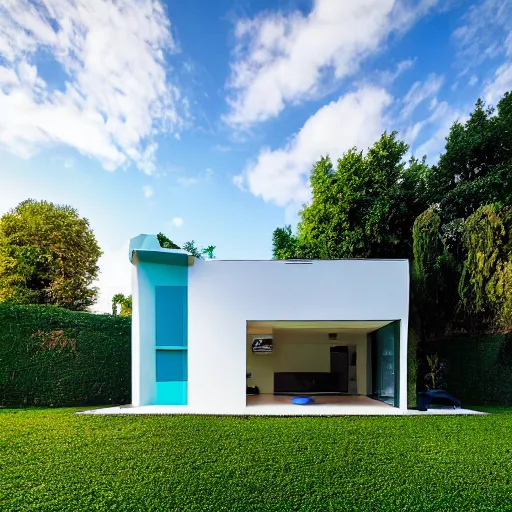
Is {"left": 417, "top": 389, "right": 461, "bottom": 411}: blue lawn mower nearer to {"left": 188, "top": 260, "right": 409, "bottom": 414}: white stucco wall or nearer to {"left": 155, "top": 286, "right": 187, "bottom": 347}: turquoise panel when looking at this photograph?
{"left": 188, "top": 260, "right": 409, "bottom": 414}: white stucco wall

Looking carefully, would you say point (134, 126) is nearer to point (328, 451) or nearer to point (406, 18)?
point (406, 18)

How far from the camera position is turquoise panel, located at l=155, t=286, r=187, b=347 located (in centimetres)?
1122

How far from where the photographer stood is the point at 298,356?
56.0 feet

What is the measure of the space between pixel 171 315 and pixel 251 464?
18.6ft

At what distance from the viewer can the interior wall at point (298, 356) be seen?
52.2ft

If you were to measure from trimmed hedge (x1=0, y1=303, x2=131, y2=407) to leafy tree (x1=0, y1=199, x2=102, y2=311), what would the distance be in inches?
526

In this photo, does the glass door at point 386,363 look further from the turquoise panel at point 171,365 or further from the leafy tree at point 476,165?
the leafy tree at point 476,165

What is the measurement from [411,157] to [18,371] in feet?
67.2

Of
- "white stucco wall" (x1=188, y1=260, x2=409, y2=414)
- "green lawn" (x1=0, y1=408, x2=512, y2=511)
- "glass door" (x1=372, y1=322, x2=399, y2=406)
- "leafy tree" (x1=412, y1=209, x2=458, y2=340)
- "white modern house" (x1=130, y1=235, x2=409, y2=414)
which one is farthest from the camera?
"leafy tree" (x1=412, y1=209, x2=458, y2=340)

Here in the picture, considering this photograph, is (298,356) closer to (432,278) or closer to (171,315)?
(432,278)

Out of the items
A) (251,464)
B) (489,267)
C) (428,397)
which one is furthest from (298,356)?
(251,464)

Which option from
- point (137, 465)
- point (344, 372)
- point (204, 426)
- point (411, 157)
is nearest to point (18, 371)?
point (204, 426)

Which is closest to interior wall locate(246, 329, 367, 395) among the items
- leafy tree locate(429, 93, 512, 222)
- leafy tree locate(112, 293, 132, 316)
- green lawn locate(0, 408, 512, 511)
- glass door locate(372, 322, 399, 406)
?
glass door locate(372, 322, 399, 406)

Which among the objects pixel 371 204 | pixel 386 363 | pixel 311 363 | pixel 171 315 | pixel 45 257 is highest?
pixel 371 204
